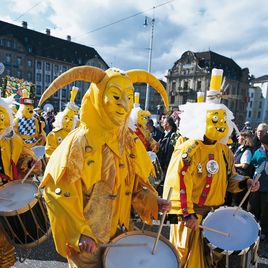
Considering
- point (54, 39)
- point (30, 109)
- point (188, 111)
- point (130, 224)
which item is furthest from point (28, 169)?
point (54, 39)

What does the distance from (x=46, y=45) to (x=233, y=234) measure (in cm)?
5049

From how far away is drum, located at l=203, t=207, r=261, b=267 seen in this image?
2250 mm

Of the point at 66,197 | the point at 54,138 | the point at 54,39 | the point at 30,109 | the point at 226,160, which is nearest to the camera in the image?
the point at 66,197

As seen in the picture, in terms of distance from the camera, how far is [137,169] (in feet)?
6.54

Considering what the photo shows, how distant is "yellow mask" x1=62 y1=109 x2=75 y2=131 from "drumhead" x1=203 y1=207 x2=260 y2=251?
12.8ft

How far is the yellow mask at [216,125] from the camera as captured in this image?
264 cm

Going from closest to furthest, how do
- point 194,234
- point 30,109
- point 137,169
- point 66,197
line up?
point 66,197, point 137,169, point 194,234, point 30,109

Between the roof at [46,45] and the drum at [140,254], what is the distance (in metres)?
47.5

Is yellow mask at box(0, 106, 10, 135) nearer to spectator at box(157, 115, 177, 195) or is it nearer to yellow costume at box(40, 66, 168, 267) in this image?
yellow costume at box(40, 66, 168, 267)

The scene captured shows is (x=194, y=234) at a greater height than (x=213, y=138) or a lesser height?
lesser

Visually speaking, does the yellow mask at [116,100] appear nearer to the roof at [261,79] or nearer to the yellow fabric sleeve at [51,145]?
the yellow fabric sleeve at [51,145]

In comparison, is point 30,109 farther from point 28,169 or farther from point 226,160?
point 226,160

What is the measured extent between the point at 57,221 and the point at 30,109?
17.0ft

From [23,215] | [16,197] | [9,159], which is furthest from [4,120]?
[23,215]
